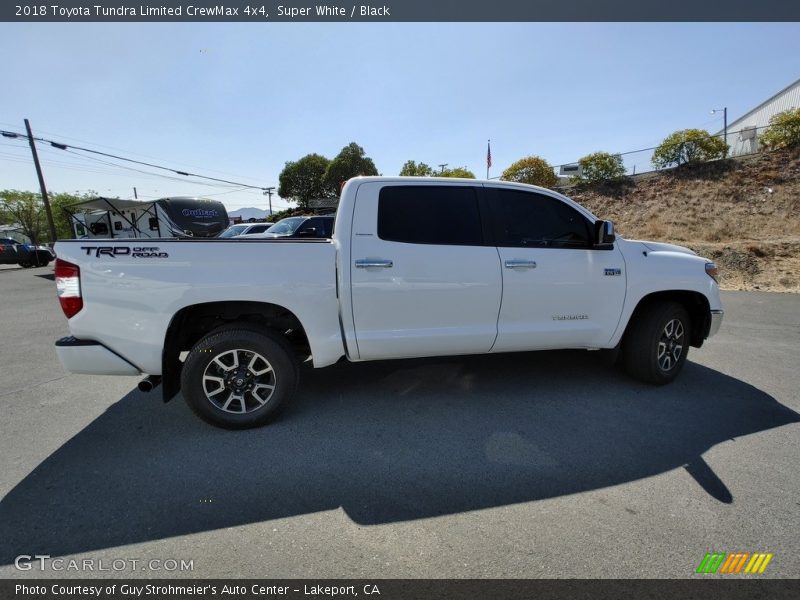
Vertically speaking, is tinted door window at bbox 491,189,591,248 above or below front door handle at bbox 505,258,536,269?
above

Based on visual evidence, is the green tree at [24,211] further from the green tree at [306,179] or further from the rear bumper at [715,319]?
the rear bumper at [715,319]

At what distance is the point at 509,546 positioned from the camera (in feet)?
6.48

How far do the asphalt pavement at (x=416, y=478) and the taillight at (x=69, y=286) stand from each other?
1055 millimetres

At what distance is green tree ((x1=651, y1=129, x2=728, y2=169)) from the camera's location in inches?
858

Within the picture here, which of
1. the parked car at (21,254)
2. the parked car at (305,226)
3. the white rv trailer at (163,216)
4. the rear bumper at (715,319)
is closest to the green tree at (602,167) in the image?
the parked car at (305,226)

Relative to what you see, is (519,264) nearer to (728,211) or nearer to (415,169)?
(728,211)

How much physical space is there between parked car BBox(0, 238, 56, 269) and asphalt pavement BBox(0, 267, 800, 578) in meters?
20.4

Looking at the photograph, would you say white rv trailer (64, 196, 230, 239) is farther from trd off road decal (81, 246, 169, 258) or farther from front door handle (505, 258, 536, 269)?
front door handle (505, 258, 536, 269)

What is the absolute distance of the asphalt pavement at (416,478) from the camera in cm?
193

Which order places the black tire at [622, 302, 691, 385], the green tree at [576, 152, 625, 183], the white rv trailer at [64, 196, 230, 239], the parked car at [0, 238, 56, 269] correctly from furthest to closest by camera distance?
the green tree at [576, 152, 625, 183] → the parked car at [0, 238, 56, 269] → the white rv trailer at [64, 196, 230, 239] → the black tire at [622, 302, 691, 385]

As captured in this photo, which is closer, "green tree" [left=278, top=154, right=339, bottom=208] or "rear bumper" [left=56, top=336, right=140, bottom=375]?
"rear bumper" [left=56, top=336, right=140, bottom=375]

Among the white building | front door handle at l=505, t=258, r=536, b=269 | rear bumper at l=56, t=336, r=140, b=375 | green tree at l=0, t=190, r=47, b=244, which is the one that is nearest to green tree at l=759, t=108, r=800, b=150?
the white building

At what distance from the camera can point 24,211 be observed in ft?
167
